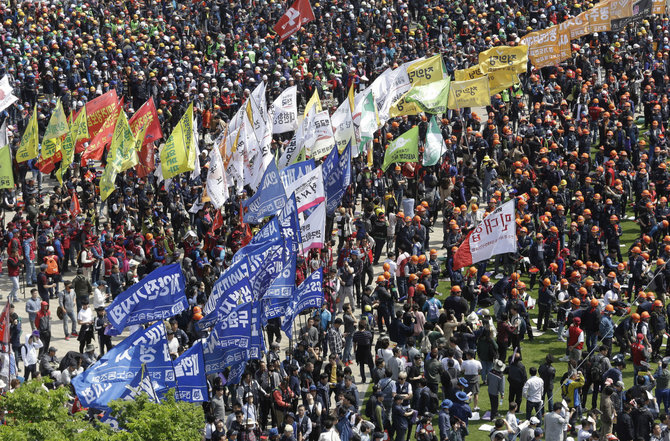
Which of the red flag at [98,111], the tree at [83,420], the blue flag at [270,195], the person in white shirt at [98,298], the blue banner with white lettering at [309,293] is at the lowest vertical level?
the tree at [83,420]

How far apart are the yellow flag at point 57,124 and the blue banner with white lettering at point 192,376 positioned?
1387cm

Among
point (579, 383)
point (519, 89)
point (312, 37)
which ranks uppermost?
point (312, 37)

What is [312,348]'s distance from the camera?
2994cm

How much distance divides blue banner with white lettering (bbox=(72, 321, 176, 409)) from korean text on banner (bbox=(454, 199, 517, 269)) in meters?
10.2

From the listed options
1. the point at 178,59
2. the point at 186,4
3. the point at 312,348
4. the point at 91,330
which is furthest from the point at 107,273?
the point at 186,4

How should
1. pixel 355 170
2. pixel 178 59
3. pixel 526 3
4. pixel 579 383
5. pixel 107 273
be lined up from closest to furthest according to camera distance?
1. pixel 579 383
2. pixel 107 273
3. pixel 355 170
4. pixel 178 59
5. pixel 526 3

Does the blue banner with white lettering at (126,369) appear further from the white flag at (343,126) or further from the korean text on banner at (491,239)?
the white flag at (343,126)

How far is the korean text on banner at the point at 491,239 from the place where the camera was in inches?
1277

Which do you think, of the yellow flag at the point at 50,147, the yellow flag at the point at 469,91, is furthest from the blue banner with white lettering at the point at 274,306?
the yellow flag at the point at 469,91

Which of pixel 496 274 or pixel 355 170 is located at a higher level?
pixel 355 170

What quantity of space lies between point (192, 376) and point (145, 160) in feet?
47.7

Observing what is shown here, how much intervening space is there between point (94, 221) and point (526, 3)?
26.5 metres

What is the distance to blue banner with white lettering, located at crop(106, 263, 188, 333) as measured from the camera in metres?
26.6

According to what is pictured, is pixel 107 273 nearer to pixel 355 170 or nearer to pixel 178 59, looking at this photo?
pixel 355 170
